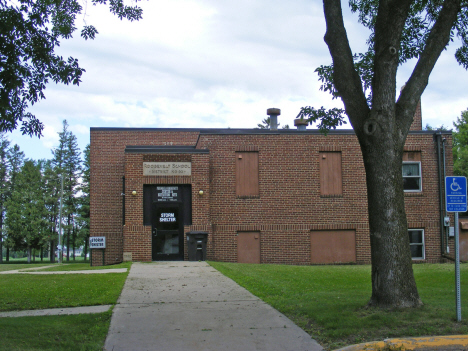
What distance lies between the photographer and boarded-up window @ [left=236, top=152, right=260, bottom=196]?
834 inches

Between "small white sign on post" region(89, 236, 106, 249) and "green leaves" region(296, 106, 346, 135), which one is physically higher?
"green leaves" region(296, 106, 346, 135)

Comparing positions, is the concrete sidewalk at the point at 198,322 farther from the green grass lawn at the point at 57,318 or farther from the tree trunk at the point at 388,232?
the tree trunk at the point at 388,232

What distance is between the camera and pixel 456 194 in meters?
7.18

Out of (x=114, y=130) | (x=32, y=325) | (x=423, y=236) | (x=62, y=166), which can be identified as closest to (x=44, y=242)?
(x=62, y=166)

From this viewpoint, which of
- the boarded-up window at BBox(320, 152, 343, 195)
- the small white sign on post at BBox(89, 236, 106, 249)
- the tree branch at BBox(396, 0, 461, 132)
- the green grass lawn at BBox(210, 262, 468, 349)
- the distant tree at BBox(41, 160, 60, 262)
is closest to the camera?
the green grass lawn at BBox(210, 262, 468, 349)

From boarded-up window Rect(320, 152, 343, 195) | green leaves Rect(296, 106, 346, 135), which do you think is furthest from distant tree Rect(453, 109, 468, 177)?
green leaves Rect(296, 106, 346, 135)

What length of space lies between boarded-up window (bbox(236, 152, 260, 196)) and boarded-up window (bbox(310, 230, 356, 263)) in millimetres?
3296

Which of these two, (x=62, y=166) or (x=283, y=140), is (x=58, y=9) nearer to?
(x=283, y=140)

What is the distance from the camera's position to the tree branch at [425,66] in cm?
793

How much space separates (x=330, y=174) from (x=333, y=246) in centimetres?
312

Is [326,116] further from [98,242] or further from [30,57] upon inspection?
[98,242]

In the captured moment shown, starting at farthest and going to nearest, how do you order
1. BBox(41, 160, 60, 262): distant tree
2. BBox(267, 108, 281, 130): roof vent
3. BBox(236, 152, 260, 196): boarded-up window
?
BBox(41, 160, 60, 262): distant tree
BBox(267, 108, 281, 130): roof vent
BBox(236, 152, 260, 196): boarded-up window

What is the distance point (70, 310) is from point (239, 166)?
532 inches

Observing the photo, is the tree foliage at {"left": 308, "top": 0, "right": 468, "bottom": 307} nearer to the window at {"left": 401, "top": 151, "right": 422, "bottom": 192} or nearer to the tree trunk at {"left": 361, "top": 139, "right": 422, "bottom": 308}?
the tree trunk at {"left": 361, "top": 139, "right": 422, "bottom": 308}
